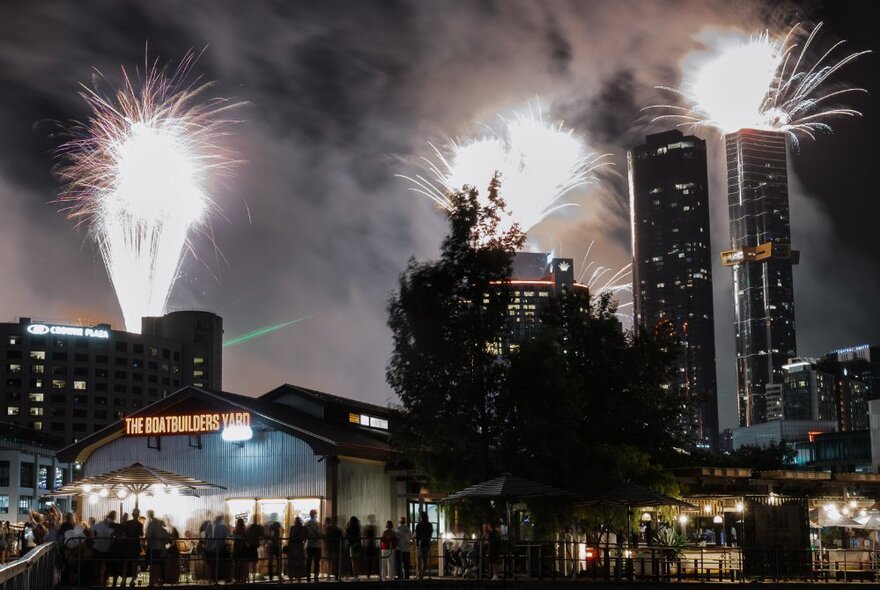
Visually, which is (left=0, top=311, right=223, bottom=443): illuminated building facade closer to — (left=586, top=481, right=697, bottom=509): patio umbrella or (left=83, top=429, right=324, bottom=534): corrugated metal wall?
(left=83, top=429, right=324, bottom=534): corrugated metal wall

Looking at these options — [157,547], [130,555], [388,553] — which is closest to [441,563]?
[388,553]

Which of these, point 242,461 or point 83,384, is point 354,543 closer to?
point 242,461

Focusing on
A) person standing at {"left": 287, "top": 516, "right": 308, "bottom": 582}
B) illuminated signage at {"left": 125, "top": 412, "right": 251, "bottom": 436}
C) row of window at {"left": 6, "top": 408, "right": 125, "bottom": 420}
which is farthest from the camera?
row of window at {"left": 6, "top": 408, "right": 125, "bottom": 420}

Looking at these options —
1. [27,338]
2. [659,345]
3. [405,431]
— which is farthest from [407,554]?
[27,338]

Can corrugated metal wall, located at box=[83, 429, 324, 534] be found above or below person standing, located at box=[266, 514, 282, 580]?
above

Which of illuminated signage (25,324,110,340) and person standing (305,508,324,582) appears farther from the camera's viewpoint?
illuminated signage (25,324,110,340)

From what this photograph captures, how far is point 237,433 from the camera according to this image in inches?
1425

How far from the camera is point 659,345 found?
1860 inches

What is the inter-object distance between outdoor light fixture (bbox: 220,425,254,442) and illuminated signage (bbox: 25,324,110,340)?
15395 cm

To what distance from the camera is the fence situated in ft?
86.9

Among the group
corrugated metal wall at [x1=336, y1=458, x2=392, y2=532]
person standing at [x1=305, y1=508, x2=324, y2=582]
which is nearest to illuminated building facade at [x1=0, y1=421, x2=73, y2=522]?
corrugated metal wall at [x1=336, y1=458, x2=392, y2=532]

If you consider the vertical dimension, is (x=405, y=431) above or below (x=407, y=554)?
above

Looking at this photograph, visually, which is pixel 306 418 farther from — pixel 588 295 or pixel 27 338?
pixel 27 338

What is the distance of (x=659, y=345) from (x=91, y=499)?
2321 cm
